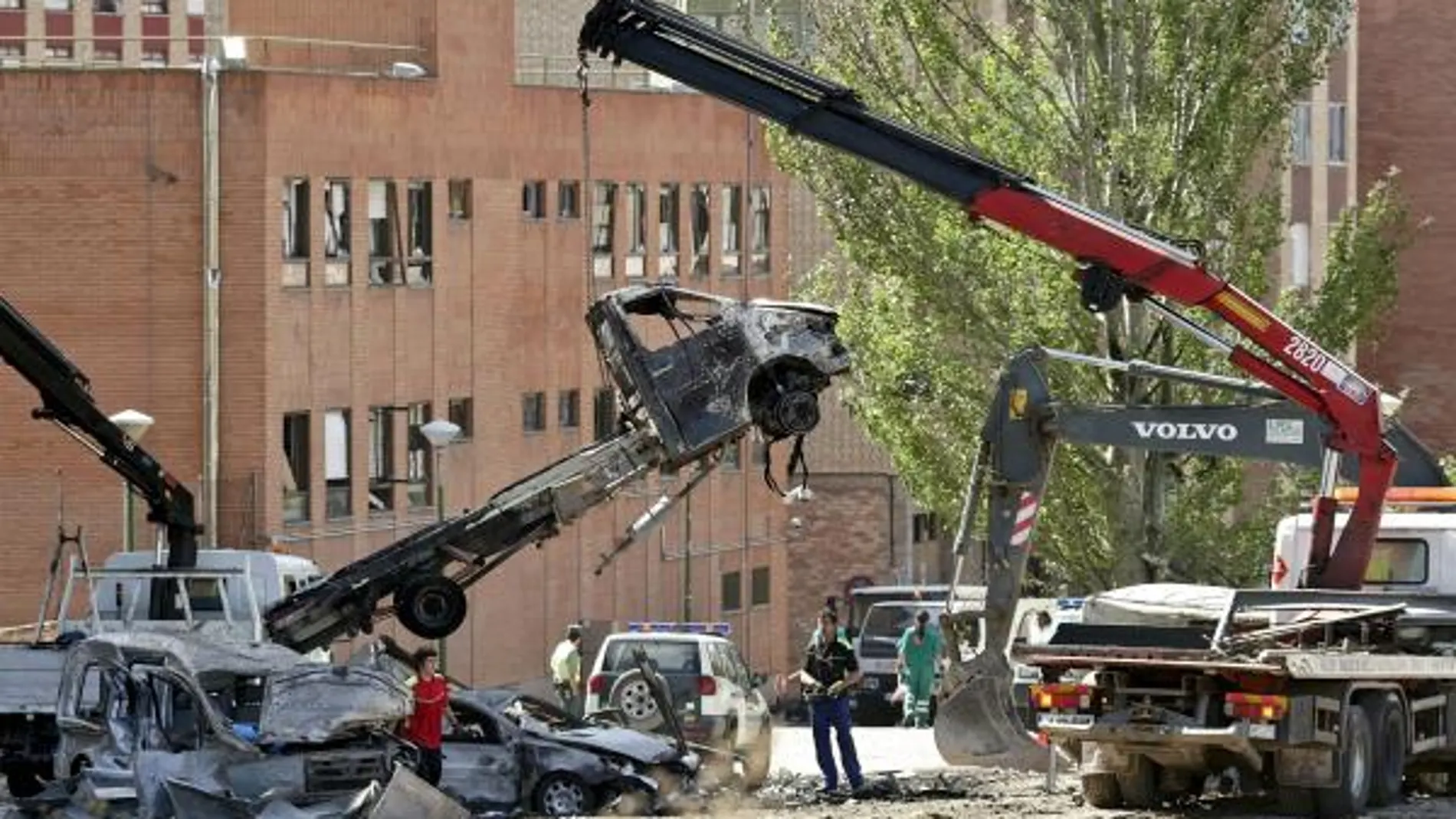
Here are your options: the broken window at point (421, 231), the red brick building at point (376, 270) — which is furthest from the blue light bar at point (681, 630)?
the broken window at point (421, 231)

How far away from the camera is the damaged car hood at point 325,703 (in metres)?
29.4

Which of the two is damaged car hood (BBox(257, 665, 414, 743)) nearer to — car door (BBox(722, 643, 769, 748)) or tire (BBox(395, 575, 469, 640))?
tire (BBox(395, 575, 469, 640))

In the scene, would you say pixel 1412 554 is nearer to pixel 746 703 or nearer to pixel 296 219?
pixel 746 703

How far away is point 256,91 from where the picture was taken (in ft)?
168

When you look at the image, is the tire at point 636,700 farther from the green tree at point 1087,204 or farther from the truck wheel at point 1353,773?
the truck wheel at point 1353,773

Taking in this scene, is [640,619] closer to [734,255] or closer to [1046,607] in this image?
[734,255]

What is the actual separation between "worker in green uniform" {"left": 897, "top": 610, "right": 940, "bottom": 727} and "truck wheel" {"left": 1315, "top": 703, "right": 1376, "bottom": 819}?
18642mm

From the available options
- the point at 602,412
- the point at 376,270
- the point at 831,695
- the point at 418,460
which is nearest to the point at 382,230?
the point at 376,270

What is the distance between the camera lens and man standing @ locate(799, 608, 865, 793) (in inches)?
1373

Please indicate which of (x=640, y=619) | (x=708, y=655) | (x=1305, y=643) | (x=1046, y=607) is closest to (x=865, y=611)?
(x=640, y=619)

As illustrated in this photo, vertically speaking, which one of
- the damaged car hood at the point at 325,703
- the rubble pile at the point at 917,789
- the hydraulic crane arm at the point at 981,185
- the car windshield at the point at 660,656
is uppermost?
the hydraulic crane arm at the point at 981,185

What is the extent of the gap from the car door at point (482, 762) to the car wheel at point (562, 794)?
0.18m

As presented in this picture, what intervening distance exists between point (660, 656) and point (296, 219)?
1451cm

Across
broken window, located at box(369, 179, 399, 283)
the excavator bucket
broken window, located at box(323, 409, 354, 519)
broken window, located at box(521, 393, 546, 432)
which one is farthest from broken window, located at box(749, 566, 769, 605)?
the excavator bucket
